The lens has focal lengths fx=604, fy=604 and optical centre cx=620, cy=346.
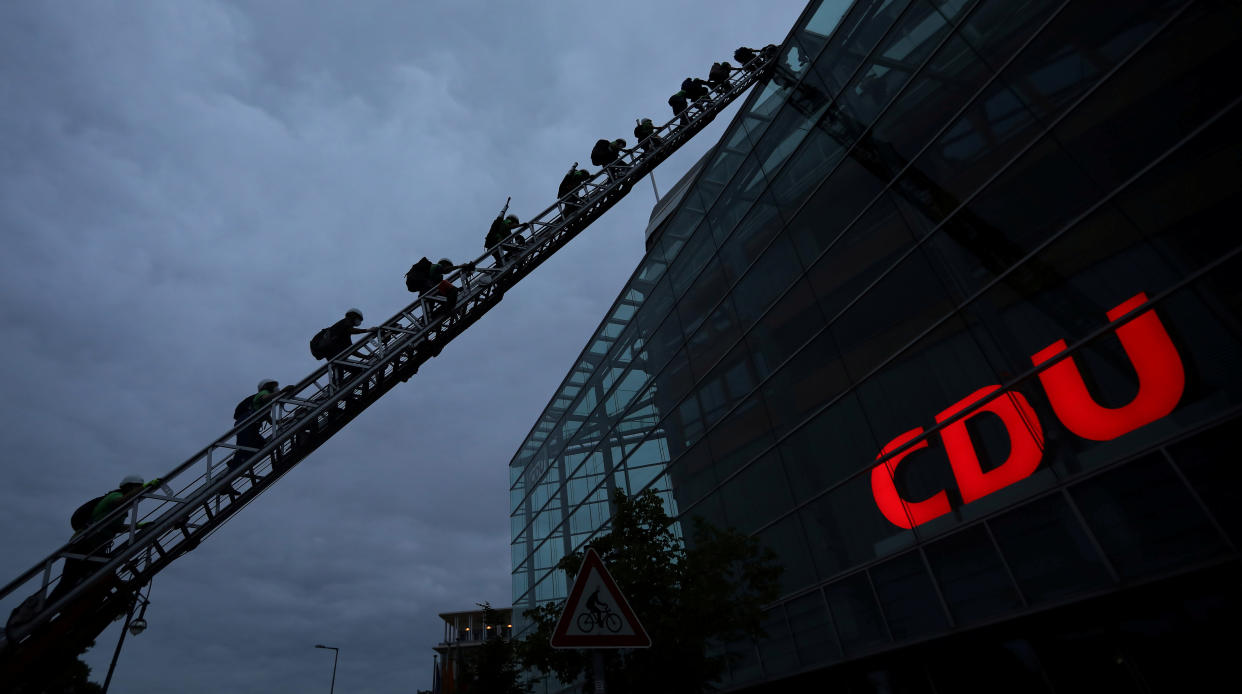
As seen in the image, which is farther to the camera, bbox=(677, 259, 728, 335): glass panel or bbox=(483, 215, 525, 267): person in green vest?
bbox=(677, 259, 728, 335): glass panel

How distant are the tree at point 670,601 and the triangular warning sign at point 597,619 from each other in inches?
153

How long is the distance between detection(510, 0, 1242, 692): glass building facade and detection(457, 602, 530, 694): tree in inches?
366

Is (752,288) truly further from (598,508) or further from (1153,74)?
(598,508)

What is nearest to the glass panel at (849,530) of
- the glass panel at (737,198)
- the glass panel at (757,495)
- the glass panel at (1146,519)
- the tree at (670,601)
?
the glass panel at (757,495)

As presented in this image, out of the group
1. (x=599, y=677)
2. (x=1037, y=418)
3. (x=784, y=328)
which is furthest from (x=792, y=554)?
(x=599, y=677)

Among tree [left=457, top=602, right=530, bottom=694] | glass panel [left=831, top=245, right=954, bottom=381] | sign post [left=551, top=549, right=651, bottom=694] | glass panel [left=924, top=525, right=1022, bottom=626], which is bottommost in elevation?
sign post [left=551, top=549, right=651, bottom=694]

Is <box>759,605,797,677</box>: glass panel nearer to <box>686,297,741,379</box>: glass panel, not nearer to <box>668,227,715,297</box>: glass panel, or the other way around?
<box>686,297,741,379</box>: glass panel

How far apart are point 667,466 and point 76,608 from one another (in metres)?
→ 13.2

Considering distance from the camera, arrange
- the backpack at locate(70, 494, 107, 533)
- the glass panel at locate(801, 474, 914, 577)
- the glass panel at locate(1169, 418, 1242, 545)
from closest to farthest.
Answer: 1. the glass panel at locate(1169, 418, 1242, 545)
2. the backpack at locate(70, 494, 107, 533)
3. the glass panel at locate(801, 474, 914, 577)

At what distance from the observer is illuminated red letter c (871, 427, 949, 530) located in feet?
32.8

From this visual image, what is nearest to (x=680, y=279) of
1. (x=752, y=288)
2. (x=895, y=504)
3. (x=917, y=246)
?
(x=752, y=288)

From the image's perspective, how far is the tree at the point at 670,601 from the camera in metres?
9.43

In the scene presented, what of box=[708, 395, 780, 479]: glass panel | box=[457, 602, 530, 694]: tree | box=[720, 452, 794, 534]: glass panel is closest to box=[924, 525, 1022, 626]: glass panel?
box=[720, 452, 794, 534]: glass panel

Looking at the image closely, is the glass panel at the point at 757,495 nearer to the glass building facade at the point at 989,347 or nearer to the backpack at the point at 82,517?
the glass building facade at the point at 989,347
